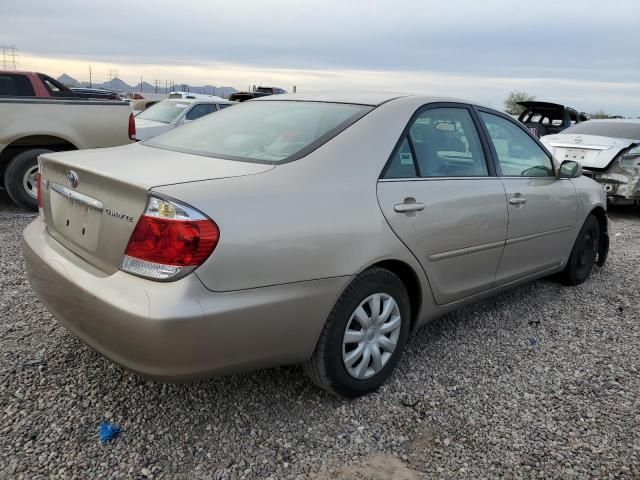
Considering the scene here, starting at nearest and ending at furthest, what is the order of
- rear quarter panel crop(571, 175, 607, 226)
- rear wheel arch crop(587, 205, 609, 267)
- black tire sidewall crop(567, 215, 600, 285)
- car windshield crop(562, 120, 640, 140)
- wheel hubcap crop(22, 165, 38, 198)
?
rear quarter panel crop(571, 175, 607, 226)
black tire sidewall crop(567, 215, 600, 285)
rear wheel arch crop(587, 205, 609, 267)
wheel hubcap crop(22, 165, 38, 198)
car windshield crop(562, 120, 640, 140)

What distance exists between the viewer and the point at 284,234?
2.35 m

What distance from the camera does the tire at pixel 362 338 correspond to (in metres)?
2.65

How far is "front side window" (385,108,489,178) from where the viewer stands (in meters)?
3.02

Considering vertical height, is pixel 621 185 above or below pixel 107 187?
below

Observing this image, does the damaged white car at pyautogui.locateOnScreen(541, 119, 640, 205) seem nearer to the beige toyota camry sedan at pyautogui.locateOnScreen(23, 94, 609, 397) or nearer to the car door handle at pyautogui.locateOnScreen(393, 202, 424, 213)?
the beige toyota camry sedan at pyautogui.locateOnScreen(23, 94, 609, 397)

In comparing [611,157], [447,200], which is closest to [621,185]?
[611,157]

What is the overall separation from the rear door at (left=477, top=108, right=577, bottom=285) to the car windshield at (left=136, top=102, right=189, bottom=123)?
847 centimetres

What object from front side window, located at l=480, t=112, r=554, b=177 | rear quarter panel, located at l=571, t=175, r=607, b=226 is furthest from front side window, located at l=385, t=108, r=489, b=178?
rear quarter panel, located at l=571, t=175, r=607, b=226

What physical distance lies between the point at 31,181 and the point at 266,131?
4.96m

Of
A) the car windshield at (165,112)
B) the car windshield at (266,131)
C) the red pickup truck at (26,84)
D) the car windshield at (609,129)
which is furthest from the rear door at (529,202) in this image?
the car windshield at (165,112)

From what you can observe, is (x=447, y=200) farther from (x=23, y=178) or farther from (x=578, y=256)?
(x=23, y=178)

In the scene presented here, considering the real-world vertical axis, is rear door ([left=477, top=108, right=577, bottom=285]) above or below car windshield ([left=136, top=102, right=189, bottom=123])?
above

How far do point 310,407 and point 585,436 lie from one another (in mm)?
1324

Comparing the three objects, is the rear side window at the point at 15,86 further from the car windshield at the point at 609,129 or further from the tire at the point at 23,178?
the car windshield at the point at 609,129
